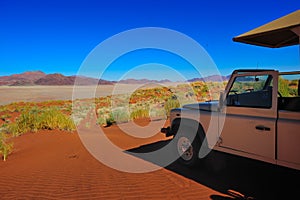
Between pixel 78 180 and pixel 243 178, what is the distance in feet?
10.9

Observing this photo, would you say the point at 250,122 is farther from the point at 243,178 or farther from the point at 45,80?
the point at 45,80

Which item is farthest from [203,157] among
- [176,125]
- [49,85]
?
[49,85]

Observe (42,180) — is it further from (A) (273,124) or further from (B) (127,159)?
(A) (273,124)

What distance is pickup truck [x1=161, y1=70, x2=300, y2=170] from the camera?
390 cm

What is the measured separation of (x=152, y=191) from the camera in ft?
15.0

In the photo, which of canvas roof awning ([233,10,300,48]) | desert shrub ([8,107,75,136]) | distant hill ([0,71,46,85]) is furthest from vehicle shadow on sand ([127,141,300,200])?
distant hill ([0,71,46,85])

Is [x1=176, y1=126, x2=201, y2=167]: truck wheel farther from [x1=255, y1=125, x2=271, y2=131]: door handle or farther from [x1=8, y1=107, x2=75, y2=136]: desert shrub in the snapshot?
[x1=8, y1=107, x2=75, y2=136]: desert shrub

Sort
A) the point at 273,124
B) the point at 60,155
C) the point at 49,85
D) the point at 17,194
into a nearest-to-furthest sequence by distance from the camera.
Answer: the point at 273,124, the point at 17,194, the point at 60,155, the point at 49,85

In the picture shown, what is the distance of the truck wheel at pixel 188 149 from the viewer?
18.1 ft

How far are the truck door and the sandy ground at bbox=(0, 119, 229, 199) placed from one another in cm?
97

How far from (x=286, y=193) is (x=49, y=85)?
244 ft

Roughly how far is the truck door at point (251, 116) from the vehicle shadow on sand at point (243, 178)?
0.25 meters

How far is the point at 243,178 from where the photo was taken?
198 inches

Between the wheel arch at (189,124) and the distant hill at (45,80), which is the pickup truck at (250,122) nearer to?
the wheel arch at (189,124)
